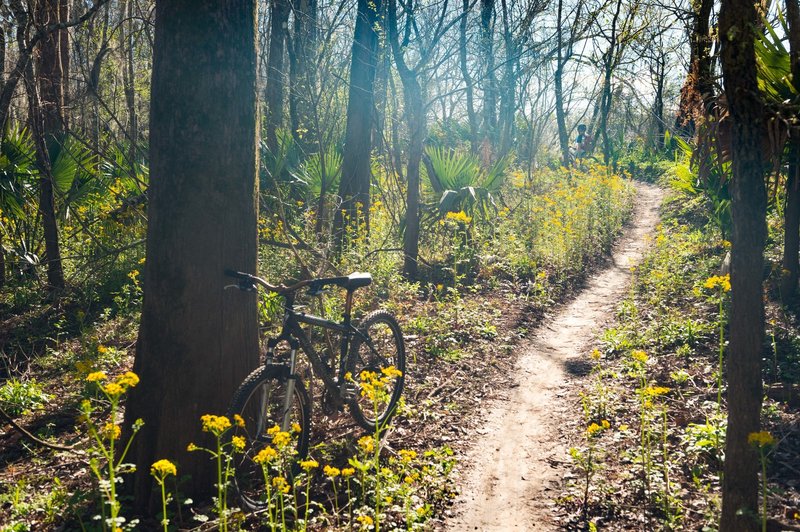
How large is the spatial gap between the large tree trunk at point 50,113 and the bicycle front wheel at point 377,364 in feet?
11.0

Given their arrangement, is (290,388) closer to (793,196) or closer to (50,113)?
(50,113)

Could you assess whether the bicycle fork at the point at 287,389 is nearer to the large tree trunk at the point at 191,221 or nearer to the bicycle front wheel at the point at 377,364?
the large tree trunk at the point at 191,221

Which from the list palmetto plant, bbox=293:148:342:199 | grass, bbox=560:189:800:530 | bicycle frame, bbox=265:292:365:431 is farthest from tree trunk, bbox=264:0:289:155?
bicycle frame, bbox=265:292:365:431

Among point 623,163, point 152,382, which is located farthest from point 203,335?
point 623,163

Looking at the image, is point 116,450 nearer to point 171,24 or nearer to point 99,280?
point 171,24

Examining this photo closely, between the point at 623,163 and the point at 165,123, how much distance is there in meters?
24.4

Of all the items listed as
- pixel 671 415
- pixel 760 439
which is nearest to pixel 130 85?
pixel 671 415

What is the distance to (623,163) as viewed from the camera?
25.3 metres

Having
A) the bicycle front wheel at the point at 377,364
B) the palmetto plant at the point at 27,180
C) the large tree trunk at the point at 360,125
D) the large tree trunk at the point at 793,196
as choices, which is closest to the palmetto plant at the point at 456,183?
the large tree trunk at the point at 360,125

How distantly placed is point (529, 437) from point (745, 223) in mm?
2542

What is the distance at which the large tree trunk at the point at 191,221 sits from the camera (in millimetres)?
3445

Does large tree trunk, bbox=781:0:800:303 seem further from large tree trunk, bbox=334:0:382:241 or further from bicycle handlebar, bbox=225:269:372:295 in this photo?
large tree trunk, bbox=334:0:382:241

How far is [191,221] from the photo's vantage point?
349 cm

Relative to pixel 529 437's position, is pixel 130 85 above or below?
above
